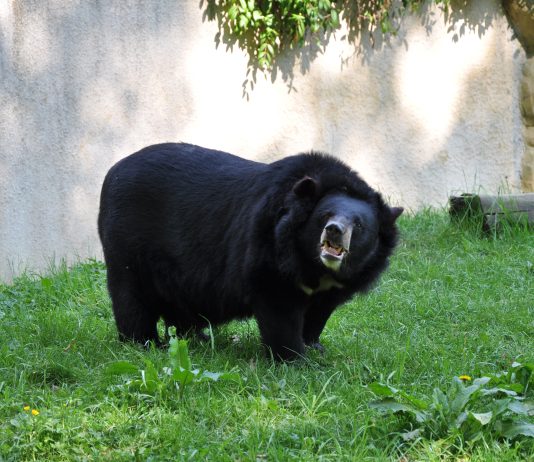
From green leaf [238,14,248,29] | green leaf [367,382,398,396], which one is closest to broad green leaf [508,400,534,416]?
green leaf [367,382,398,396]

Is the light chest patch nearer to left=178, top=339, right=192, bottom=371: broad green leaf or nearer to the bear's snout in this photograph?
the bear's snout

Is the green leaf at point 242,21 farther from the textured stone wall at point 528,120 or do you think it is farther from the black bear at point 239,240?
the black bear at point 239,240

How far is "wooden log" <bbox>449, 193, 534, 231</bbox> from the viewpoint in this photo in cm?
766

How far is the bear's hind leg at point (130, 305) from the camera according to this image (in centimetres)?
529

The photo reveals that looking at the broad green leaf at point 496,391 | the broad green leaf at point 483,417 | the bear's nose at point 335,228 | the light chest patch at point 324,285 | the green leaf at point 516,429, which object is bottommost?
the green leaf at point 516,429

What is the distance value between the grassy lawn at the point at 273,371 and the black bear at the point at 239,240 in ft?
0.84

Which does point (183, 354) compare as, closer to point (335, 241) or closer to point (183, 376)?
point (183, 376)

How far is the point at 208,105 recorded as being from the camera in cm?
894

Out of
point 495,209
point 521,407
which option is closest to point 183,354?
point 521,407

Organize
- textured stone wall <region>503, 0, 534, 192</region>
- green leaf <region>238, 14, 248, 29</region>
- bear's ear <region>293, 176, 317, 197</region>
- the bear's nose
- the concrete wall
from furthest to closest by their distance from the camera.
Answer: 1. textured stone wall <region>503, 0, 534, 192</region>
2. green leaf <region>238, 14, 248, 29</region>
3. the concrete wall
4. bear's ear <region>293, 176, 317, 197</region>
5. the bear's nose

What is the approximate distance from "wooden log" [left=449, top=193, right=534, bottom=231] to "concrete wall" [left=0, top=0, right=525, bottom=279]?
5.06ft

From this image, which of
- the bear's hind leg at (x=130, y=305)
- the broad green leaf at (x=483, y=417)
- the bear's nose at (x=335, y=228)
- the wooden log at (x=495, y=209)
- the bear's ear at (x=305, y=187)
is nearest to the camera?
the broad green leaf at (x=483, y=417)

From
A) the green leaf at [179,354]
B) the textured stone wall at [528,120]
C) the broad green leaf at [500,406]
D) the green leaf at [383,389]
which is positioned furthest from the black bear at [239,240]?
the textured stone wall at [528,120]

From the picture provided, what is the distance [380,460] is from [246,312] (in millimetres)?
1781
